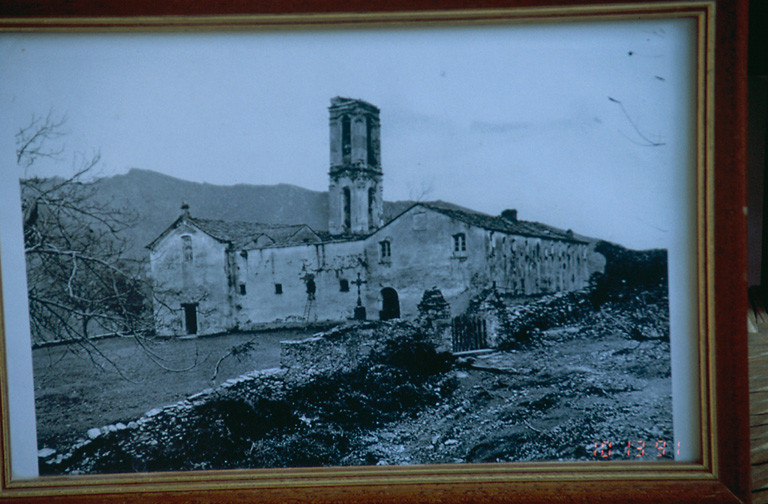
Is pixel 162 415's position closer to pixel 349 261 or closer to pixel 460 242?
pixel 349 261

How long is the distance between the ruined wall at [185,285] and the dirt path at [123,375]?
59mm

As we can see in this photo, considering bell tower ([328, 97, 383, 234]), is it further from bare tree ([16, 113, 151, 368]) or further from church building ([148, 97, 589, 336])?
bare tree ([16, 113, 151, 368])

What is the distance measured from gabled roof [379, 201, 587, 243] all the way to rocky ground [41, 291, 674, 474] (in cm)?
23

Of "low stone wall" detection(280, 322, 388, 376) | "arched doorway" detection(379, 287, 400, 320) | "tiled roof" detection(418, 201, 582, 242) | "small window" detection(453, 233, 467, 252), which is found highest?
"tiled roof" detection(418, 201, 582, 242)

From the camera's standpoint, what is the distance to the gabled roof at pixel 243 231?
1618 mm

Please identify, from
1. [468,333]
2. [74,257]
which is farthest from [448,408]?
[74,257]

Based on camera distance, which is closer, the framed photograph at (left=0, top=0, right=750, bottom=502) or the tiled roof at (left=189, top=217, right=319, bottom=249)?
the framed photograph at (left=0, top=0, right=750, bottom=502)

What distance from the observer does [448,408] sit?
164 cm

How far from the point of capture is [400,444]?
1625mm

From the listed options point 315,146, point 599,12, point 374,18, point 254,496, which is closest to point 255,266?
point 315,146

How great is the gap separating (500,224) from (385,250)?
40 cm

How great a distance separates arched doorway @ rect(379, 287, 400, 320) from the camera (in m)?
1.65

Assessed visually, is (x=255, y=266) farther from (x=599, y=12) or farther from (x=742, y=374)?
(x=742, y=374)

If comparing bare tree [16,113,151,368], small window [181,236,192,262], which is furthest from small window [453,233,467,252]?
bare tree [16,113,151,368]
